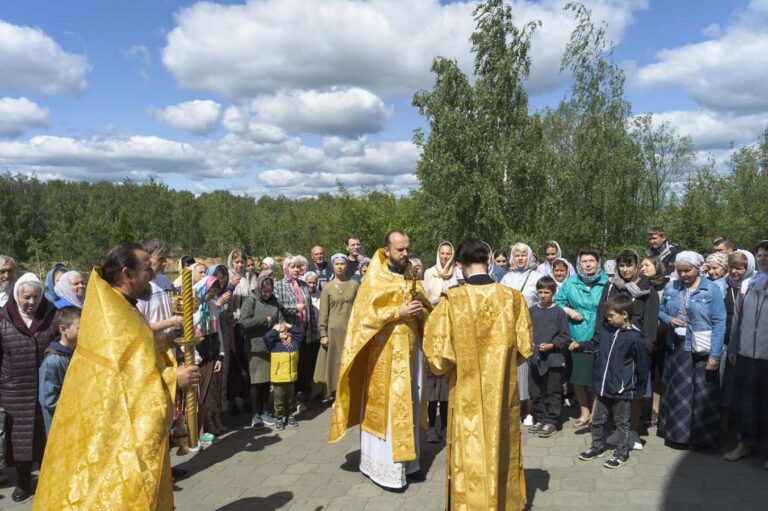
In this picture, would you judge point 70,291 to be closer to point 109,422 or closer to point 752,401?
point 109,422

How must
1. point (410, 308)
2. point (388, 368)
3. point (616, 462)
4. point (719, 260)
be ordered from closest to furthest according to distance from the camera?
point (410, 308)
point (388, 368)
point (616, 462)
point (719, 260)

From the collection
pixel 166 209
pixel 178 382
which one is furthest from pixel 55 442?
pixel 166 209

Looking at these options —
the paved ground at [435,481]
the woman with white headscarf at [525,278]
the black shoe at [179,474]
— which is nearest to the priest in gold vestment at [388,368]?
the paved ground at [435,481]

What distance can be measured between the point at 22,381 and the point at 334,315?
3379 mm

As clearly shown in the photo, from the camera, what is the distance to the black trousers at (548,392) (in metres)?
6.11

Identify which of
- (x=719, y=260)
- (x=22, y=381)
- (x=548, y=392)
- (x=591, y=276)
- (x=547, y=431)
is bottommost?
(x=547, y=431)

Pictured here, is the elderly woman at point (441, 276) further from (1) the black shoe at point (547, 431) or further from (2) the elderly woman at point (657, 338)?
(2) the elderly woman at point (657, 338)

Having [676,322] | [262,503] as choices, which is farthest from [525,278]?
[262,503]

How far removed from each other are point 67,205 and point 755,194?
202 feet

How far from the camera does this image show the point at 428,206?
23125 mm

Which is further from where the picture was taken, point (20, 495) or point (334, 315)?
point (334, 315)

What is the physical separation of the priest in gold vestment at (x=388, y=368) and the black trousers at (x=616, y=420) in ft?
6.03

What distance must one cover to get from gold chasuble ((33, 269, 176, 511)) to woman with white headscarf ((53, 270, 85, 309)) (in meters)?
3.35

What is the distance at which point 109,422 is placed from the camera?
254cm
